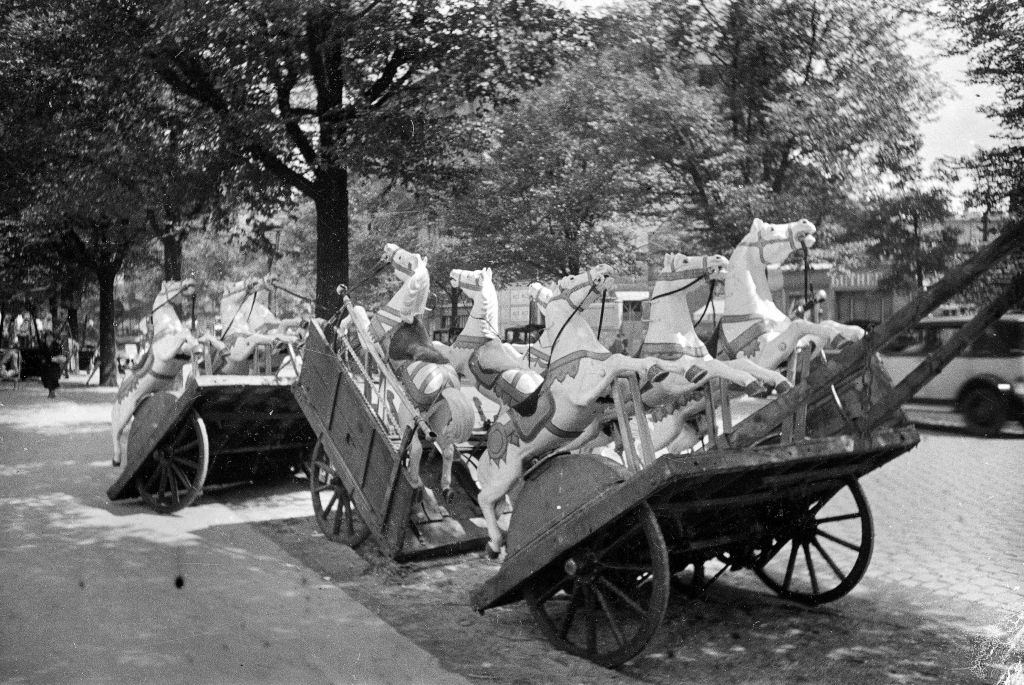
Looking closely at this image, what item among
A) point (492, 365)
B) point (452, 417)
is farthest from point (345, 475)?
point (492, 365)

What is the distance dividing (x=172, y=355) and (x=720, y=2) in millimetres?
9114

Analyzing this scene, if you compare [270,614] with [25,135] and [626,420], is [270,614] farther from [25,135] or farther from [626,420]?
[25,135]

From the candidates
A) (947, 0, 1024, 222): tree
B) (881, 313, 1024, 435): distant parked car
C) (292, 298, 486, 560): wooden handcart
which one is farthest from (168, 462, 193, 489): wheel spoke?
(881, 313, 1024, 435): distant parked car

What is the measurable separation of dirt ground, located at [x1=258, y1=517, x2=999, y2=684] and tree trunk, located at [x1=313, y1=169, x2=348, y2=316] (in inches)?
246

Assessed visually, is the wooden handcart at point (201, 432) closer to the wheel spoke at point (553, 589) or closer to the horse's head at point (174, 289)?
the horse's head at point (174, 289)

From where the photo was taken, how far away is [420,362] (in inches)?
336

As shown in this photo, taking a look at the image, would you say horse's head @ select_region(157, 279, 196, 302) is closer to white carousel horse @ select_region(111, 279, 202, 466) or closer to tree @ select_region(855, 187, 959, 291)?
white carousel horse @ select_region(111, 279, 202, 466)

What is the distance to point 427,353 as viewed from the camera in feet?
28.1

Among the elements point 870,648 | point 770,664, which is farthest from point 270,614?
point 870,648

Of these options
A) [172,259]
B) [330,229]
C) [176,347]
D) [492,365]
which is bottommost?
[492,365]

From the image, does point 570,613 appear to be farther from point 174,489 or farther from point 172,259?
point 172,259

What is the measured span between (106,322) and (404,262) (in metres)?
22.2

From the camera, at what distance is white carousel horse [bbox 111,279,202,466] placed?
10797mm

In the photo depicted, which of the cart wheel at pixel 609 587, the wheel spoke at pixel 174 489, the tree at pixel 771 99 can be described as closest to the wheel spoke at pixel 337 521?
the wheel spoke at pixel 174 489
